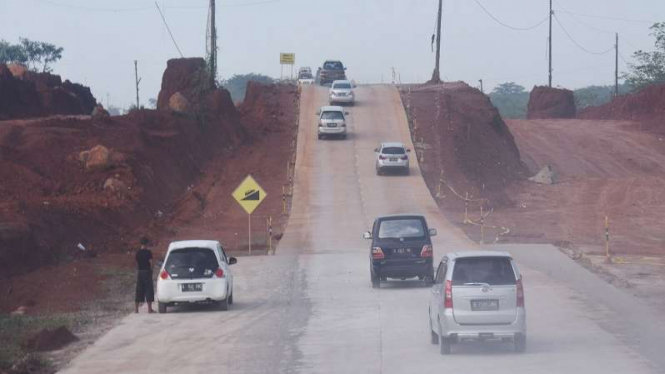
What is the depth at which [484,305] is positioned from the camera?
18750mm

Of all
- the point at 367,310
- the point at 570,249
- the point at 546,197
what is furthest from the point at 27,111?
the point at 367,310

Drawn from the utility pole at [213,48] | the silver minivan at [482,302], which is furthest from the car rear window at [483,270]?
the utility pole at [213,48]

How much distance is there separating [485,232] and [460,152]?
1966 centimetres

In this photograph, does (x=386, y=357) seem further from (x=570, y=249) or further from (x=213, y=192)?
(x=213, y=192)

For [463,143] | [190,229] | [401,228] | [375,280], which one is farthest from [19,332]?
[463,143]

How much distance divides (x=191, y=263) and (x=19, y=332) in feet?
16.1

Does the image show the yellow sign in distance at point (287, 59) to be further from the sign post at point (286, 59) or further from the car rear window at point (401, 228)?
the car rear window at point (401, 228)

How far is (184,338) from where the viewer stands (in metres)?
22.3

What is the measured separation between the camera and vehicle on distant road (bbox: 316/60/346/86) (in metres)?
91.9

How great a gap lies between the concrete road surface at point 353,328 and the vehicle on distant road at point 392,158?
1566 centimetres

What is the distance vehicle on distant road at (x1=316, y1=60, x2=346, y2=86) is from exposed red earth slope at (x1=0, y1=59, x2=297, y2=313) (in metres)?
15.3

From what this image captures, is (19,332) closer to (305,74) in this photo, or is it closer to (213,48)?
(213,48)

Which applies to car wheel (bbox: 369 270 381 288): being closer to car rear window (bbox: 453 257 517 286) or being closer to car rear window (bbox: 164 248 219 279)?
car rear window (bbox: 164 248 219 279)

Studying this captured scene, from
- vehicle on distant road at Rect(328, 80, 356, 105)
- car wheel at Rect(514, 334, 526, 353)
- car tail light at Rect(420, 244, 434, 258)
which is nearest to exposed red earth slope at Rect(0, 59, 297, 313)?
vehicle on distant road at Rect(328, 80, 356, 105)
